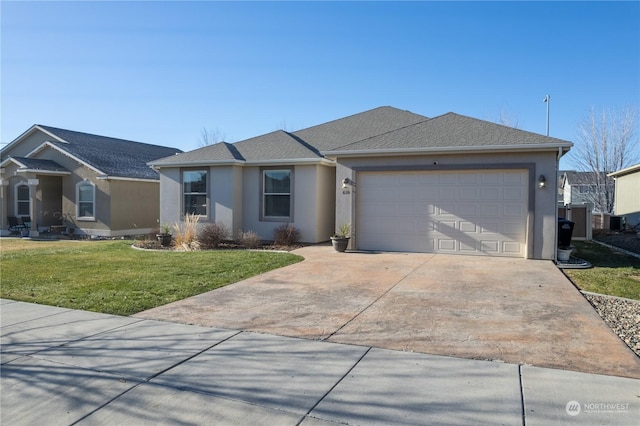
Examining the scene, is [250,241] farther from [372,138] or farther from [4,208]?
[4,208]

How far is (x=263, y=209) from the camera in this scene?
16500 millimetres

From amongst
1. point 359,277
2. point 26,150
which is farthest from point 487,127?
point 26,150

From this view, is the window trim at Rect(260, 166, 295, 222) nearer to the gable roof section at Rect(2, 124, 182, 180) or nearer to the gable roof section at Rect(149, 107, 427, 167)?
the gable roof section at Rect(149, 107, 427, 167)

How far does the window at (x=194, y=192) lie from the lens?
17031 mm

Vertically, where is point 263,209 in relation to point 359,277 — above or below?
above

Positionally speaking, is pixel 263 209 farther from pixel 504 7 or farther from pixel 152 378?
pixel 152 378

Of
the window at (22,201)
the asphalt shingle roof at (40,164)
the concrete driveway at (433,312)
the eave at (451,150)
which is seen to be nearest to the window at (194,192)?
the eave at (451,150)

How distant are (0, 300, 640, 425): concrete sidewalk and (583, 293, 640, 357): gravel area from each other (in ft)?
5.42

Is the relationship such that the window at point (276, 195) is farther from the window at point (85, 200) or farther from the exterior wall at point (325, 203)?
the window at point (85, 200)

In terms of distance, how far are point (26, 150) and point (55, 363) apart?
2412 cm

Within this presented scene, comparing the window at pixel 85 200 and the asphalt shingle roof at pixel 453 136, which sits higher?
the asphalt shingle roof at pixel 453 136

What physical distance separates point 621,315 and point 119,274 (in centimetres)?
946

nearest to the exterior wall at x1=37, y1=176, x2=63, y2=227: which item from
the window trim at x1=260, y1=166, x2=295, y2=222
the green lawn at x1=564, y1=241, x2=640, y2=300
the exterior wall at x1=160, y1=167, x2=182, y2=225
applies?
the exterior wall at x1=160, y1=167, x2=182, y2=225

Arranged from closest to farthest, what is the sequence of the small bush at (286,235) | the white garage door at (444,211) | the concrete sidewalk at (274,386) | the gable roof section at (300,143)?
1. the concrete sidewalk at (274,386)
2. the white garage door at (444,211)
3. the small bush at (286,235)
4. the gable roof section at (300,143)
